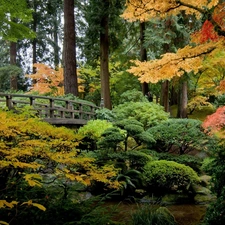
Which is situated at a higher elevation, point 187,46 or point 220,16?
point 220,16

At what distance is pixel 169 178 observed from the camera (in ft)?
24.8

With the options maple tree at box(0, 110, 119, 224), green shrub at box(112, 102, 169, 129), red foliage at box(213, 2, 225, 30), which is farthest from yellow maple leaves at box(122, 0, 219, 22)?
green shrub at box(112, 102, 169, 129)

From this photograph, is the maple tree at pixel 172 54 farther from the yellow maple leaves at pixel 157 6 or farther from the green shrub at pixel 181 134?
the green shrub at pixel 181 134

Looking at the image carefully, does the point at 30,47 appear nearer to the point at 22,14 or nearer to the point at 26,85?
the point at 26,85

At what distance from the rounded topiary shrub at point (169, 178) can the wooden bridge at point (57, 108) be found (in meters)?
3.70

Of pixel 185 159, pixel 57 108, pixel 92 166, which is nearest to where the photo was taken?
pixel 92 166

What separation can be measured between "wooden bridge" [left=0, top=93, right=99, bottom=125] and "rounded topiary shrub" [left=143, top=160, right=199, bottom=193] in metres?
3.70

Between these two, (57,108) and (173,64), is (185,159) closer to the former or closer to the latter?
(173,64)

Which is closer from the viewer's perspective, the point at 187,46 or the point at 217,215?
the point at 217,215

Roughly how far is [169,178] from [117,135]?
5.95 feet

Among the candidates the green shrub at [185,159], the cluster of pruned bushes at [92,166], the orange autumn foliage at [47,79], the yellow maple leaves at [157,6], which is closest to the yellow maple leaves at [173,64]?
the yellow maple leaves at [157,6]

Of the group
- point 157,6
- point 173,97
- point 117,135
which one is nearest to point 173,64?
point 157,6

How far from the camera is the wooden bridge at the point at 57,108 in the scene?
29.3 ft

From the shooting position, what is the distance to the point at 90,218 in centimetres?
292
